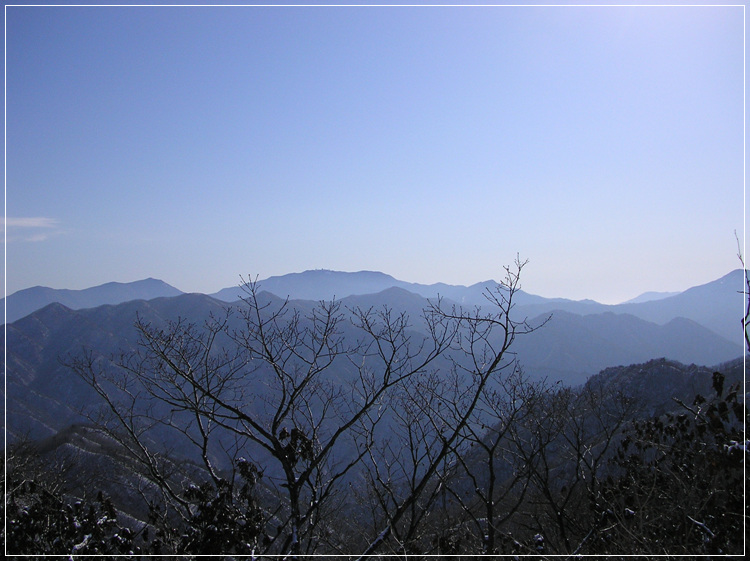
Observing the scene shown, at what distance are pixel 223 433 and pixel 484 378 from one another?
147006 millimetres

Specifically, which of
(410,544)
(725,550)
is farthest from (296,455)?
(725,550)

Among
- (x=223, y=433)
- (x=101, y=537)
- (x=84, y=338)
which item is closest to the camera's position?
(x=101, y=537)

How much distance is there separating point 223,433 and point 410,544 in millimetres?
146546

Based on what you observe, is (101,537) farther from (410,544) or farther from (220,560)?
(410,544)

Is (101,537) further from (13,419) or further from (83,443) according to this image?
(13,419)

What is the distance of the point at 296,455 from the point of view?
887 centimetres

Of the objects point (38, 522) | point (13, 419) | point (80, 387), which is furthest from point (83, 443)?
point (80, 387)

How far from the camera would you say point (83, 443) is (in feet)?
256

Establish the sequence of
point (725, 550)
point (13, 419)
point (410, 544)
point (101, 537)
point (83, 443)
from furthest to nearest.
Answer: point (13, 419) < point (83, 443) < point (410, 544) < point (101, 537) < point (725, 550)

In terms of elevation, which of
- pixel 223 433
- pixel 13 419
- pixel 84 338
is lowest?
pixel 223 433

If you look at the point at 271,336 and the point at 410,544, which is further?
the point at 271,336

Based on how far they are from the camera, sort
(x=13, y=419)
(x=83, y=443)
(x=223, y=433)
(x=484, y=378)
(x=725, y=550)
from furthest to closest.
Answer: (x=223, y=433) → (x=13, y=419) → (x=83, y=443) → (x=484, y=378) → (x=725, y=550)

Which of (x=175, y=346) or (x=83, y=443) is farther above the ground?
(x=175, y=346)

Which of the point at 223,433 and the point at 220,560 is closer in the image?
the point at 220,560
